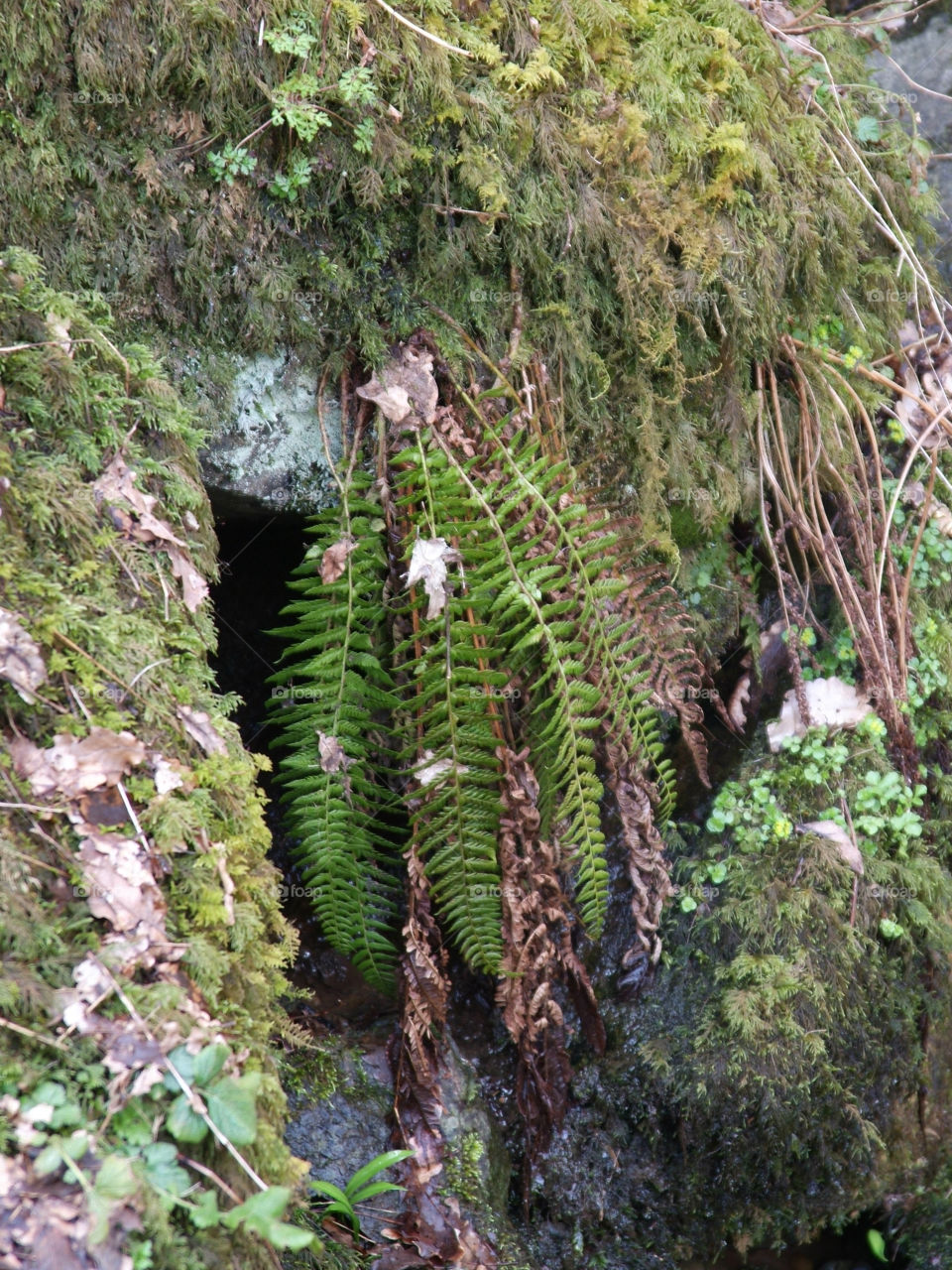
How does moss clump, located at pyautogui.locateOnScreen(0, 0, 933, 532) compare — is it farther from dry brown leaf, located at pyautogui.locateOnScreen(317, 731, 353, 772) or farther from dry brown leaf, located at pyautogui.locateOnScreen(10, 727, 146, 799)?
dry brown leaf, located at pyautogui.locateOnScreen(10, 727, 146, 799)

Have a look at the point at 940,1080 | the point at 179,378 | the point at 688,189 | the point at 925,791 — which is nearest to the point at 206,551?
the point at 179,378

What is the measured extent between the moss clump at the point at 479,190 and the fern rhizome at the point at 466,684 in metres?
0.35

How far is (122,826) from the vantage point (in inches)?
72.1

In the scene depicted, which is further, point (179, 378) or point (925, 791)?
point (925, 791)

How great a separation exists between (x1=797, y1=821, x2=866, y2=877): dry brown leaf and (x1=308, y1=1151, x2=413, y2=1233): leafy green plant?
1.75 m

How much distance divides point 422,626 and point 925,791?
209 cm

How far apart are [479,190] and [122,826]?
207 centimetres

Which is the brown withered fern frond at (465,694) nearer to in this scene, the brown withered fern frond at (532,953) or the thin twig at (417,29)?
the brown withered fern frond at (532,953)

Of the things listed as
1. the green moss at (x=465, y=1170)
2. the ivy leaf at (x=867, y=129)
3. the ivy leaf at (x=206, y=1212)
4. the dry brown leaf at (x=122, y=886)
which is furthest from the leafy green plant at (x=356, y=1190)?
the ivy leaf at (x=867, y=129)

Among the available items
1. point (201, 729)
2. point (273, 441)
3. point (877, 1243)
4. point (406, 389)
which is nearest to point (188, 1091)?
point (201, 729)

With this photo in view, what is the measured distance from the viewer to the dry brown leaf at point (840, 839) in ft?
10.6

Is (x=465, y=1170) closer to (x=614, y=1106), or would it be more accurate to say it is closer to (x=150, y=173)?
(x=614, y=1106)

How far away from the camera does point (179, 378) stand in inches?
104

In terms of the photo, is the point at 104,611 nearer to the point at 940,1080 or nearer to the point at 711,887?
the point at 711,887
